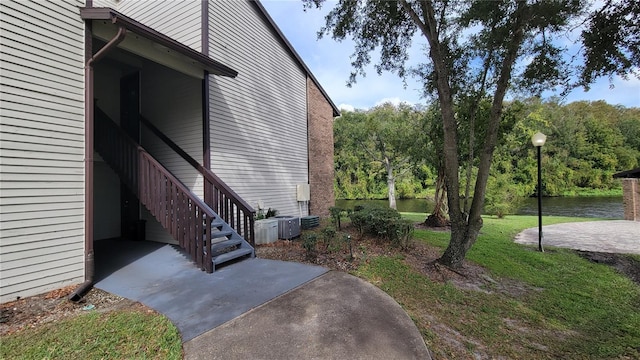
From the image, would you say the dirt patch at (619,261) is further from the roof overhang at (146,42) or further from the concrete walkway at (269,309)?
the roof overhang at (146,42)

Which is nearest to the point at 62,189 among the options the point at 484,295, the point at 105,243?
the point at 105,243

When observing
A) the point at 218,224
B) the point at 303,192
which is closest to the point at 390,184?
the point at 303,192

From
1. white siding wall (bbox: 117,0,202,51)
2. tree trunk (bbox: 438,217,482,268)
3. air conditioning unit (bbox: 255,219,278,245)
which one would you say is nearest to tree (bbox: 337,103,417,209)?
tree trunk (bbox: 438,217,482,268)

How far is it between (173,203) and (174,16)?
15.8ft

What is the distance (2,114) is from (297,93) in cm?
788

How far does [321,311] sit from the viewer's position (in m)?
3.24

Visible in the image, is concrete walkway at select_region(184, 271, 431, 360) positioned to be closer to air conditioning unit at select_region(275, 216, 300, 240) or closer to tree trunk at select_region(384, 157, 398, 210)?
air conditioning unit at select_region(275, 216, 300, 240)

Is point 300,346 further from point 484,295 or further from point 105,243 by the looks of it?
point 105,243

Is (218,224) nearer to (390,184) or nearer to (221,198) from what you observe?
(221,198)


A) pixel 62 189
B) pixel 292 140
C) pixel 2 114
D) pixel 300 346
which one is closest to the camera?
pixel 300 346

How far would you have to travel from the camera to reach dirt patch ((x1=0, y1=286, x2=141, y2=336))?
3075mm

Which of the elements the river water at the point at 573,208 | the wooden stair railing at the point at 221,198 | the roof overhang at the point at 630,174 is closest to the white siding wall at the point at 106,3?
the wooden stair railing at the point at 221,198

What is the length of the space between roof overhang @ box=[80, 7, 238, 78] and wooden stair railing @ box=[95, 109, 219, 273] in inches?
67.8

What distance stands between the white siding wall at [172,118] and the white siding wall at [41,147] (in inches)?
93.6
